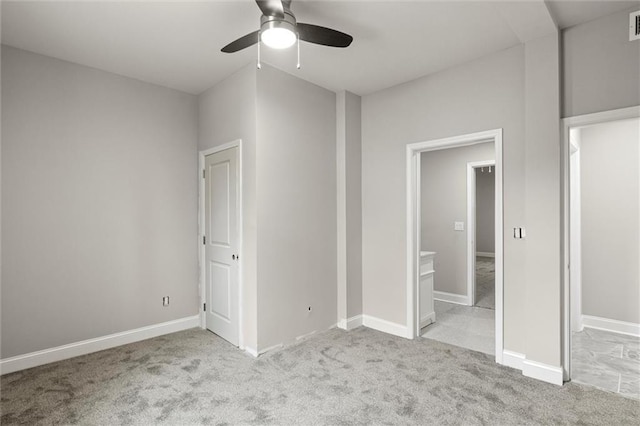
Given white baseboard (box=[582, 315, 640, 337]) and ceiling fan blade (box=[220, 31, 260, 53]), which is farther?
white baseboard (box=[582, 315, 640, 337])

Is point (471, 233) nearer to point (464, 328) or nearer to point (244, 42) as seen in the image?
point (464, 328)

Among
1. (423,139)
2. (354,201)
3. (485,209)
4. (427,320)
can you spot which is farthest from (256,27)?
(485,209)

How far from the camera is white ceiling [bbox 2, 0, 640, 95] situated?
2.39 m

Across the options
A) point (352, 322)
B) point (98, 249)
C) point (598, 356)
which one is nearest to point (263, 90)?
point (98, 249)

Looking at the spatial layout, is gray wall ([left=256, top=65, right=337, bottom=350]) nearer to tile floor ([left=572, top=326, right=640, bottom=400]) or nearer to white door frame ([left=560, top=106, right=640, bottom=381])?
white door frame ([left=560, top=106, right=640, bottom=381])

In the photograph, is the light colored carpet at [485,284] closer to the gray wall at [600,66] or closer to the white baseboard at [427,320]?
the white baseboard at [427,320]

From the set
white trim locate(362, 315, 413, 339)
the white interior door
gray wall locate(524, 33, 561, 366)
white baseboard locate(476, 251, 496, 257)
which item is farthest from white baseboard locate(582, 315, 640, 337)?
white baseboard locate(476, 251, 496, 257)

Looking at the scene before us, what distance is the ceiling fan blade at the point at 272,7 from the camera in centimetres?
→ 197

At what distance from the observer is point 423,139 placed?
3592mm

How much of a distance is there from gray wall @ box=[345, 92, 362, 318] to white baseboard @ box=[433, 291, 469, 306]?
1.89m

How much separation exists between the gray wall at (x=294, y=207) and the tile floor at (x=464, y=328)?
1231 millimetres

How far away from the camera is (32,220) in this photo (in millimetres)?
3025

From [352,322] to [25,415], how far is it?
9.45 feet

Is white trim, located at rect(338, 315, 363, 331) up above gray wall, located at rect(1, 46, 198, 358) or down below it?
below
